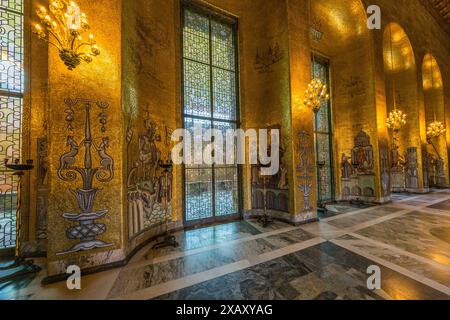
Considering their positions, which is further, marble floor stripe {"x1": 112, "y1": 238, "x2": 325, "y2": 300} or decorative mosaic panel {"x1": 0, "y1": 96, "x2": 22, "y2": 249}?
decorative mosaic panel {"x1": 0, "y1": 96, "x2": 22, "y2": 249}

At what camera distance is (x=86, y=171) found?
11.3 feet

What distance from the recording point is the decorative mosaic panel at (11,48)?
386 centimetres

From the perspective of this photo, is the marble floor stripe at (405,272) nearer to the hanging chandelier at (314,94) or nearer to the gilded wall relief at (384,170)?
the hanging chandelier at (314,94)

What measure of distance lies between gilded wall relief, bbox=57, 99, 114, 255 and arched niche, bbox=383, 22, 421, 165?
16.4 m

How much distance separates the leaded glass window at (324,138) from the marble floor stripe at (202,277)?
6578 millimetres

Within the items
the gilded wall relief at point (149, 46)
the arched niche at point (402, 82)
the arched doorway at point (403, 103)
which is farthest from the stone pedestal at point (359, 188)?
the gilded wall relief at point (149, 46)

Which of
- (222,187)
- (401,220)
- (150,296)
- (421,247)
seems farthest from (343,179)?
(150,296)

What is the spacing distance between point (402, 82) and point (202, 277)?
17520 mm

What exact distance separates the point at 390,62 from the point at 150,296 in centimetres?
1852

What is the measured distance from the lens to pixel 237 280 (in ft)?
10.1

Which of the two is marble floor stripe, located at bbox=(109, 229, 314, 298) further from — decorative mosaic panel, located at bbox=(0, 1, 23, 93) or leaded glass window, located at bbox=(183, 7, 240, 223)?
decorative mosaic panel, located at bbox=(0, 1, 23, 93)

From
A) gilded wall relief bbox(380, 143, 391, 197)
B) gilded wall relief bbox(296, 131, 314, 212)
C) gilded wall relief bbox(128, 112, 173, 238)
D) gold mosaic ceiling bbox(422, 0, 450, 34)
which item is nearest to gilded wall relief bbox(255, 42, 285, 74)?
gilded wall relief bbox(296, 131, 314, 212)

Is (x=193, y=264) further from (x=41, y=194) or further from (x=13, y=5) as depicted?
(x=13, y=5)

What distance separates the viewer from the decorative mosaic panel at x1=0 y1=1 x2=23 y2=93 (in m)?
3.86
